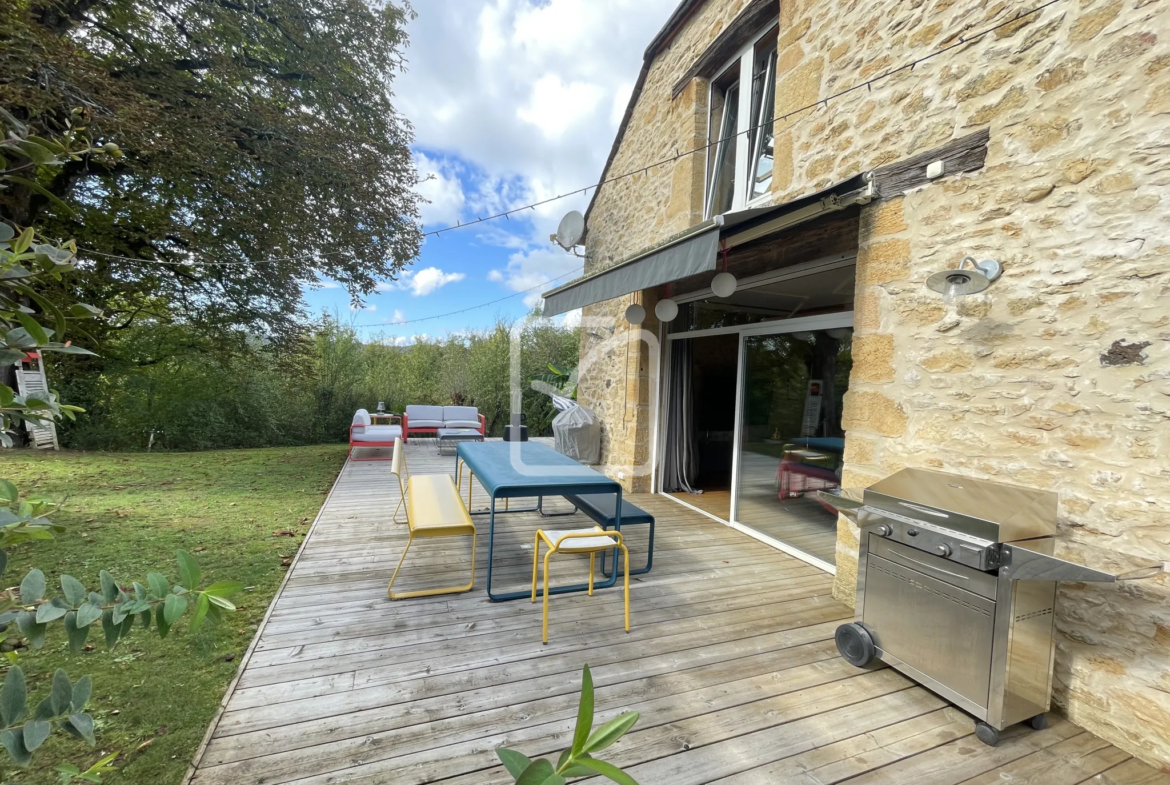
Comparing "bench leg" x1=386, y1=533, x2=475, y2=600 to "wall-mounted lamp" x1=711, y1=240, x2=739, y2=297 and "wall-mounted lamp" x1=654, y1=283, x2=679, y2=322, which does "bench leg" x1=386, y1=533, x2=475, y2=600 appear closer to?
"wall-mounted lamp" x1=711, y1=240, x2=739, y2=297

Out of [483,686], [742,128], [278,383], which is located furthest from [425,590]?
[278,383]

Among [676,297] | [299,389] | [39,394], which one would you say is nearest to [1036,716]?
[39,394]

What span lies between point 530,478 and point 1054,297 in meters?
3.74

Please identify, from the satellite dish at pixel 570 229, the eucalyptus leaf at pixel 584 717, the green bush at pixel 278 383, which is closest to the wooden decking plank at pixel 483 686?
the eucalyptus leaf at pixel 584 717

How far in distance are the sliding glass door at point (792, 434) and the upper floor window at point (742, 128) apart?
6.09ft

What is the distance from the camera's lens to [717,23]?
624 cm

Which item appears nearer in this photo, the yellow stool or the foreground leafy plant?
the foreground leafy plant

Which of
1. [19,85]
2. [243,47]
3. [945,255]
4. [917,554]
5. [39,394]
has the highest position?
[243,47]

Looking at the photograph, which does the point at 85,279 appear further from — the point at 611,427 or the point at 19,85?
the point at 611,427

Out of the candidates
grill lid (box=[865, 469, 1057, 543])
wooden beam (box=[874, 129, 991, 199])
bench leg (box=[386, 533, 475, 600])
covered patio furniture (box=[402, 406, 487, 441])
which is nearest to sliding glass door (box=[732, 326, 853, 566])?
wooden beam (box=[874, 129, 991, 199])

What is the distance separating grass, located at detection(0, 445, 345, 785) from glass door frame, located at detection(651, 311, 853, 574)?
4.74 meters

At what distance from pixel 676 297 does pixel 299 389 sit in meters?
10.3

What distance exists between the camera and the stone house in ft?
8.52

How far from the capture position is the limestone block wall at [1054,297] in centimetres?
255
